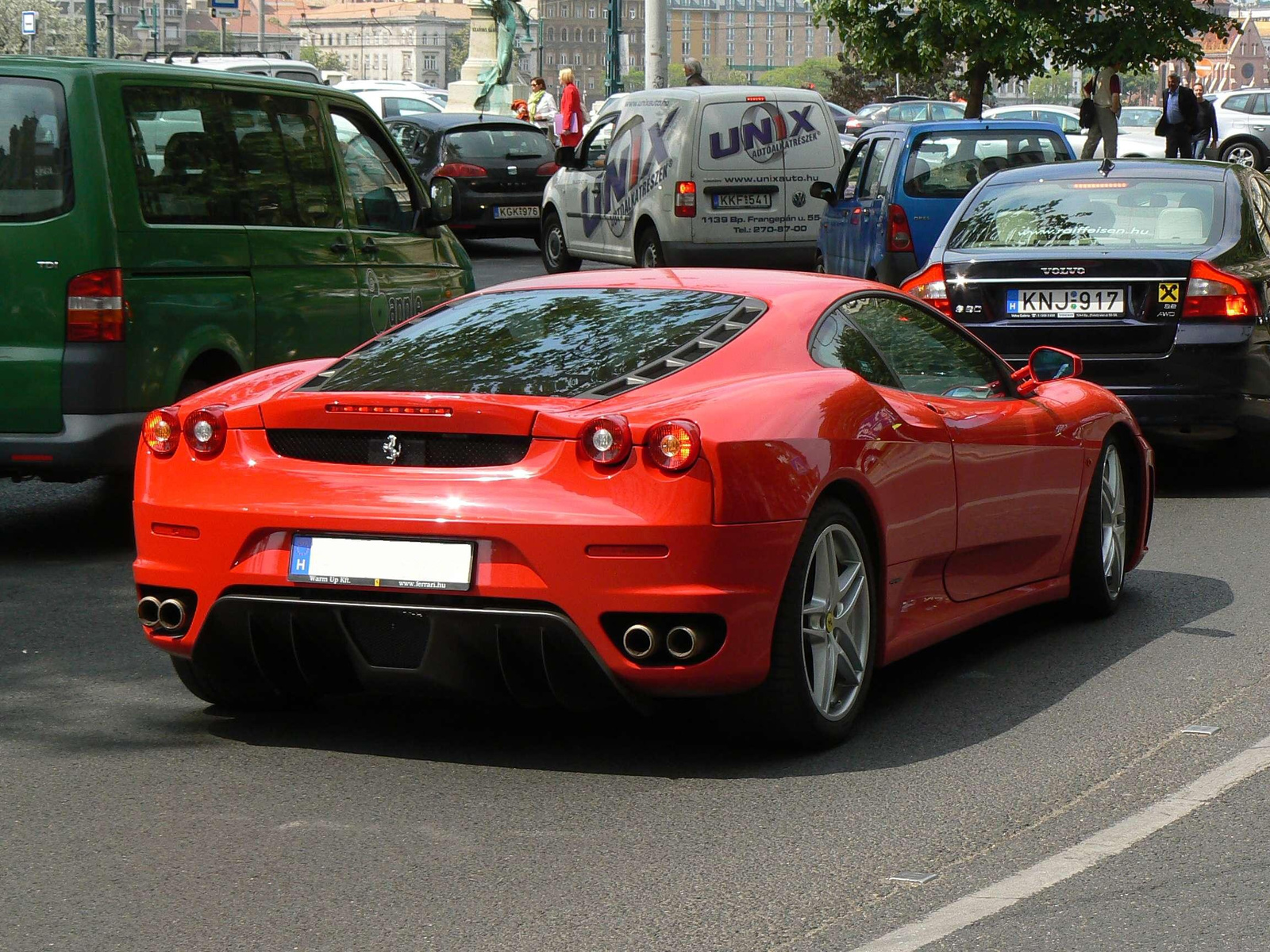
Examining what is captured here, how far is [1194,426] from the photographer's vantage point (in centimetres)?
1002

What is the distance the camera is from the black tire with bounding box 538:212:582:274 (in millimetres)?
23000

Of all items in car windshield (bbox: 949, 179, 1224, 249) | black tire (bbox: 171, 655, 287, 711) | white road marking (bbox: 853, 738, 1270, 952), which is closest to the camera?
white road marking (bbox: 853, 738, 1270, 952)

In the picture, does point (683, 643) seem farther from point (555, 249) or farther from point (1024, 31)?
point (1024, 31)

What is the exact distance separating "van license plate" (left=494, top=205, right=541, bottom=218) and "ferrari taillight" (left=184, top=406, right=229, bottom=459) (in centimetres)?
1972

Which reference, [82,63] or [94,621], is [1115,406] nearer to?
[94,621]

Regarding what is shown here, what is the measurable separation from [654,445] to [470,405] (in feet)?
1.54

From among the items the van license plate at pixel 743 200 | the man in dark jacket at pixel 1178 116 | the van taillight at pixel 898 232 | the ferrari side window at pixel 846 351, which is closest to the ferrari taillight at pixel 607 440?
the ferrari side window at pixel 846 351

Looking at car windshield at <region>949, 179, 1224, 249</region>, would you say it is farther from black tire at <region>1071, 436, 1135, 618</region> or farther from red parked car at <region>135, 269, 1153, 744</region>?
red parked car at <region>135, 269, 1153, 744</region>

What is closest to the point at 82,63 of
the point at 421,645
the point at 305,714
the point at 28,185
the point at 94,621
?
the point at 28,185

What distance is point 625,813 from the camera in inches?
193

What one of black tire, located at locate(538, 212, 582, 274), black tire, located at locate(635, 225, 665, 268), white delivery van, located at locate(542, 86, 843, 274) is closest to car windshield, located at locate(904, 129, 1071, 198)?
white delivery van, located at locate(542, 86, 843, 274)

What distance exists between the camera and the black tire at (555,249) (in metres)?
23.0

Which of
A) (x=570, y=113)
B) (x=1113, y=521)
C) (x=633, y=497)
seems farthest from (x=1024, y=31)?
(x=633, y=497)

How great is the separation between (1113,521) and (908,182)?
9384 millimetres
